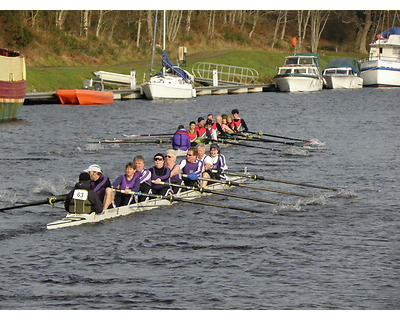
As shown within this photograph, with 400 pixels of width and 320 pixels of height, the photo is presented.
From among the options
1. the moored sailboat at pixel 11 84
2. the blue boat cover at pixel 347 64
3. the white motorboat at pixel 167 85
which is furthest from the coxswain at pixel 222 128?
the blue boat cover at pixel 347 64

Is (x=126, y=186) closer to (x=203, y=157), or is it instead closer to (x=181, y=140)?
(x=203, y=157)

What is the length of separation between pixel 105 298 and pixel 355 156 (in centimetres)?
2458

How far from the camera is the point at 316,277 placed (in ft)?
64.0

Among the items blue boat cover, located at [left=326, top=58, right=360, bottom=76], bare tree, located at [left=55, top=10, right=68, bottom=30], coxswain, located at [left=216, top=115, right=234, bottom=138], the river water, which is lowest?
the river water

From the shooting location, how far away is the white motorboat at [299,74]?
83.1 metres

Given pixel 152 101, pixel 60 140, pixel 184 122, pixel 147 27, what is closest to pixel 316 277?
pixel 60 140

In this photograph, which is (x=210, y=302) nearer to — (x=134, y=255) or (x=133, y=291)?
(x=133, y=291)

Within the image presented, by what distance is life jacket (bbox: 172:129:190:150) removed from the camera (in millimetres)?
36406

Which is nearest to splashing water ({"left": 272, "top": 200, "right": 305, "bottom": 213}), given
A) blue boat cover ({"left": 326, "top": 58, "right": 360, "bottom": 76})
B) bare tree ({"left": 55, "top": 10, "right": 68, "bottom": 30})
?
bare tree ({"left": 55, "top": 10, "right": 68, "bottom": 30})

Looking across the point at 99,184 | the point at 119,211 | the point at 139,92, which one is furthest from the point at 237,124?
the point at 139,92

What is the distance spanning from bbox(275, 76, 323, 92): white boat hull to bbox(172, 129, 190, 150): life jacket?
4745 cm

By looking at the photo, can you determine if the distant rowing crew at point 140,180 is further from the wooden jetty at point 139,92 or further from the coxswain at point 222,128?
the wooden jetty at point 139,92

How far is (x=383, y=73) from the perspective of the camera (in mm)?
91938

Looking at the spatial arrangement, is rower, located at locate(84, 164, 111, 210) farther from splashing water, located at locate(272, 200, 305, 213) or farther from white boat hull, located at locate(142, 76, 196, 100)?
white boat hull, located at locate(142, 76, 196, 100)
